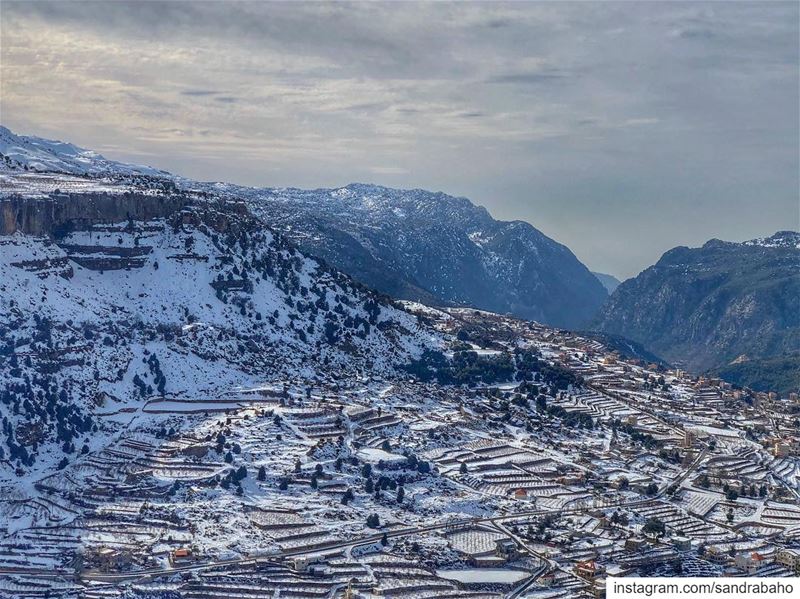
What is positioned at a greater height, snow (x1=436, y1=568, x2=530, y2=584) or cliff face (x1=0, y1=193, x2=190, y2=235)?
cliff face (x1=0, y1=193, x2=190, y2=235)

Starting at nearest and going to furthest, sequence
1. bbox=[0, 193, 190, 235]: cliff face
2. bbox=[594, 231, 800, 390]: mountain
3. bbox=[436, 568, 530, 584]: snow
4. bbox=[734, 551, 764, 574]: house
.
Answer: bbox=[436, 568, 530, 584]: snow < bbox=[734, 551, 764, 574]: house < bbox=[0, 193, 190, 235]: cliff face < bbox=[594, 231, 800, 390]: mountain

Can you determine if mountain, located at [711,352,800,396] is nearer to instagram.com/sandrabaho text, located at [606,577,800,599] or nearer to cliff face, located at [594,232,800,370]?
cliff face, located at [594,232,800,370]

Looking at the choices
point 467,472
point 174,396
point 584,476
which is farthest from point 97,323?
point 584,476

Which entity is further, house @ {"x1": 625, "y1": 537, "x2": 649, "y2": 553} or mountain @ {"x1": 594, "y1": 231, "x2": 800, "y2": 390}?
mountain @ {"x1": 594, "y1": 231, "x2": 800, "y2": 390}

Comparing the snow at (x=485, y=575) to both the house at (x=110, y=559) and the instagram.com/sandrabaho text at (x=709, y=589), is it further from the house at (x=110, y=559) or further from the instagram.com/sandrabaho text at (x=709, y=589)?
the instagram.com/sandrabaho text at (x=709, y=589)

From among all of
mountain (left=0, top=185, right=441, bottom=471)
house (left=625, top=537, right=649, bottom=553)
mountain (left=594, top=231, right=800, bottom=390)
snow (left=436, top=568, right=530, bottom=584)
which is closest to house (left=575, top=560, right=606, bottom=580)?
snow (left=436, top=568, right=530, bottom=584)

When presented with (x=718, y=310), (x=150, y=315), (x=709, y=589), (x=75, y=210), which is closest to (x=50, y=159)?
(x=75, y=210)

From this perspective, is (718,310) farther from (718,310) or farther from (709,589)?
(709,589)
